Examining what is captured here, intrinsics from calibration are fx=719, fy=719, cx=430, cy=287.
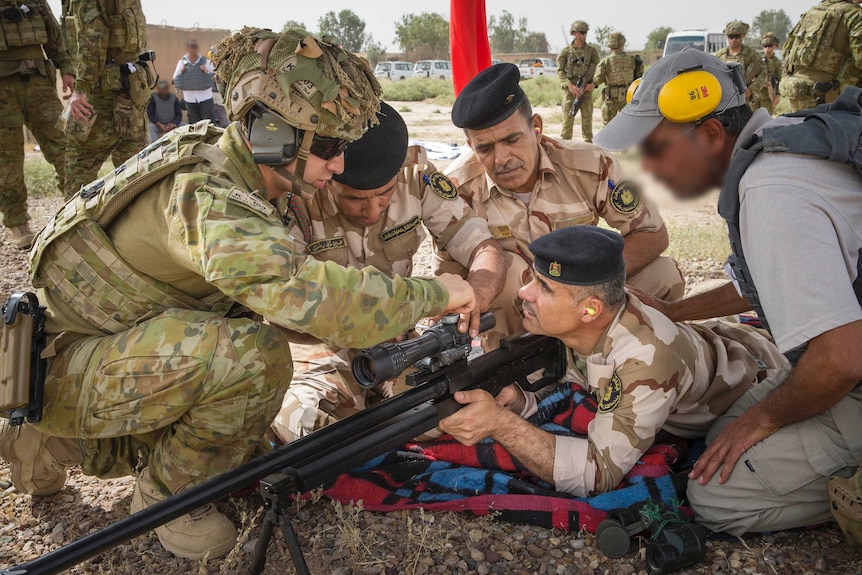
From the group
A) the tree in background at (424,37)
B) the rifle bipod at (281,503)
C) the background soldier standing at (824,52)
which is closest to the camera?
the rifle bipod at (281,503)

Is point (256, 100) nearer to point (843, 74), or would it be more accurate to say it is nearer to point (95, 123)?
point (95, 123)

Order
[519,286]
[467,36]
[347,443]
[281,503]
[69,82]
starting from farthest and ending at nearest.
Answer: [69,82] → [467,36] → [519,286] → [347,443] → [281,503]

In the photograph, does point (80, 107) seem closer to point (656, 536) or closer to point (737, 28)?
point (656, 536)

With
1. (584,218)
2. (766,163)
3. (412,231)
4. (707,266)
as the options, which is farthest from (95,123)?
(766,163)

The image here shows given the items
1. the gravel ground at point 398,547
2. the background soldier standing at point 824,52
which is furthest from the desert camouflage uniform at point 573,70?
the gravel ground at point 398,547

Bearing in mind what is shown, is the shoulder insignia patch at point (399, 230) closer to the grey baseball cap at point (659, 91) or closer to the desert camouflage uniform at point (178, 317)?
the desert camouflage uniform at point (178, 317)

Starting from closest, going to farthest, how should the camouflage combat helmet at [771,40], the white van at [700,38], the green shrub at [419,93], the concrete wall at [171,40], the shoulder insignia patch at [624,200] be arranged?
1. the shoulder insignia patch at [624,200]
2. the camouflage combat helmet at [771,40]
3. the concrete wall at [171,40]
4. the white van at [700,38]
5. the green shrub at [419,93]

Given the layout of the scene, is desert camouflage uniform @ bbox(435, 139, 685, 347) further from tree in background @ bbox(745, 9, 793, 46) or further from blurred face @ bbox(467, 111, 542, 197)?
tree in background @ bbox(745, 9, 793, 46)

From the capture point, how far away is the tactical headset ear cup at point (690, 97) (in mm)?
2775

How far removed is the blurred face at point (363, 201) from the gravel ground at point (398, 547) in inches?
58.9

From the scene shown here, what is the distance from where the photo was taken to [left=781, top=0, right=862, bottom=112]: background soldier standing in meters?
10.2

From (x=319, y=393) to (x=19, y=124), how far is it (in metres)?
5.53

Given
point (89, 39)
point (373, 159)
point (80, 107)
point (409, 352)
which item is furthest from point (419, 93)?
point (409, 352)

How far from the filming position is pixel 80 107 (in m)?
7.28
